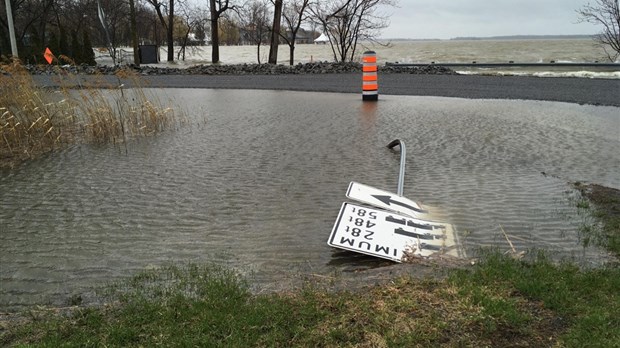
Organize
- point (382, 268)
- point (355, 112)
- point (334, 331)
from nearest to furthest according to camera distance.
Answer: point (334, 331)
point (382, 268)
point (355, 112)

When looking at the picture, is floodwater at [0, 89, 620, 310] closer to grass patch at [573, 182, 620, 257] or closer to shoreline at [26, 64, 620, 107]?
grass patch at [573, 182, 620, 257]

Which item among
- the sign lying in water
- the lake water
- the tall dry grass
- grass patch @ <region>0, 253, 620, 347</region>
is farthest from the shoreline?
grass patch @ <region>0, 253, 620, 347</region>

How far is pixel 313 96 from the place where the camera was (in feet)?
55.5

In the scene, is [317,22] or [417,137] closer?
[417,137]

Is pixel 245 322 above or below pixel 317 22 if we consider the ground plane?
below

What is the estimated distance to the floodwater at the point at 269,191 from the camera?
14.7 feet

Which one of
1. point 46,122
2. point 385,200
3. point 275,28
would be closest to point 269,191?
point 385,200

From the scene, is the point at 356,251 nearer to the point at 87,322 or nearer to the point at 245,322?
the point at 245,322

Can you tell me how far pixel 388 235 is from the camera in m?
4.65

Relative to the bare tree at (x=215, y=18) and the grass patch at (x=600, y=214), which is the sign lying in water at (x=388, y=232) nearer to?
the grass patch at (x=600, y=214)

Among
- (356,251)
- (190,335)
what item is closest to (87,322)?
(190,335)

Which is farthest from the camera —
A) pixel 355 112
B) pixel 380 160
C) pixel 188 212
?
pixel 355 112

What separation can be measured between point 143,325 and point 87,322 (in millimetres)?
362

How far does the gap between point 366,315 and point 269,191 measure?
3.35 metres
